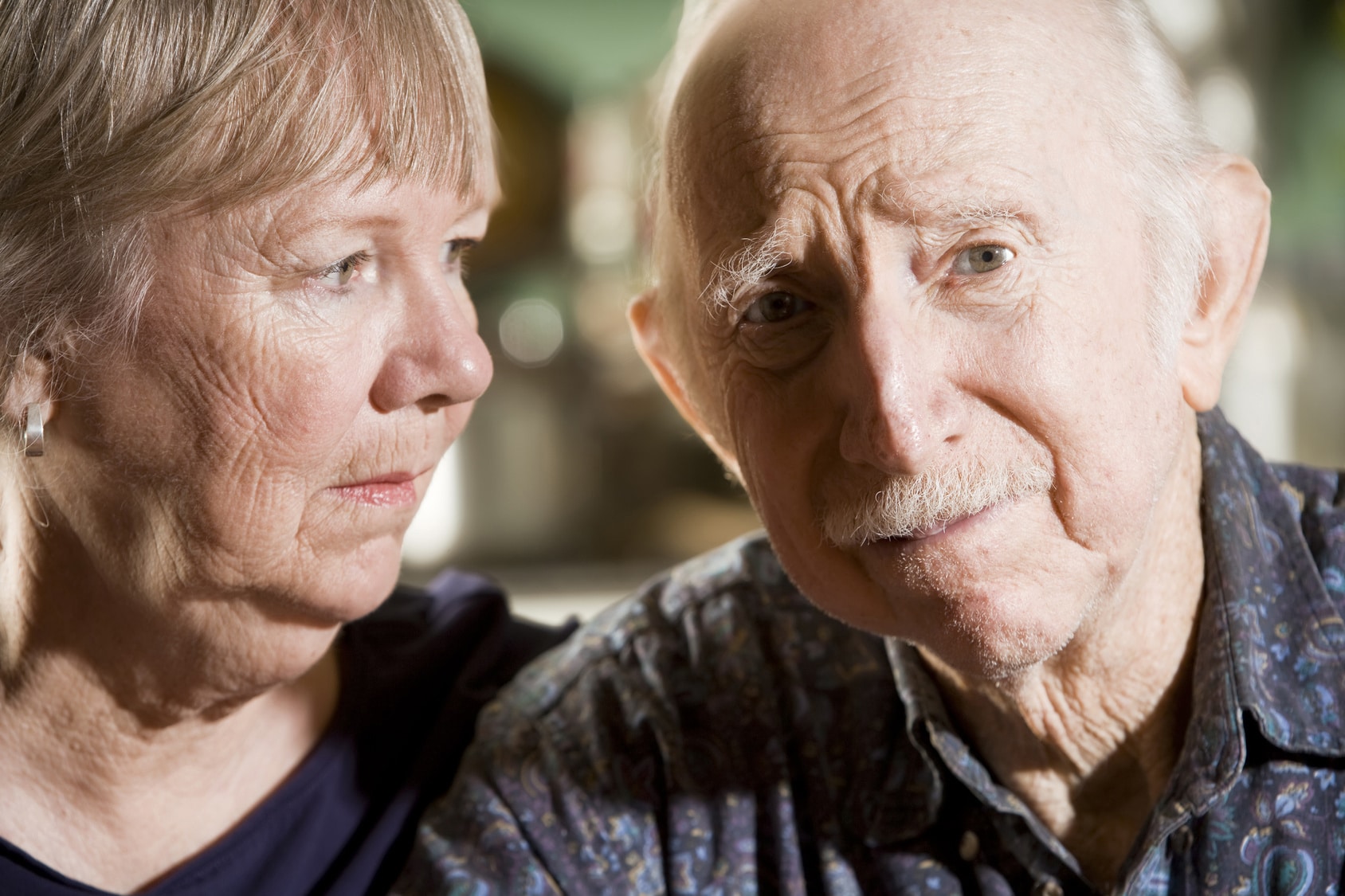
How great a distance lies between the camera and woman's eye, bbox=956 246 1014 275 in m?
1.09

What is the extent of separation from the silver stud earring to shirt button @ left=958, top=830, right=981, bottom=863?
99cm

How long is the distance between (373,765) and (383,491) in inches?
15.0

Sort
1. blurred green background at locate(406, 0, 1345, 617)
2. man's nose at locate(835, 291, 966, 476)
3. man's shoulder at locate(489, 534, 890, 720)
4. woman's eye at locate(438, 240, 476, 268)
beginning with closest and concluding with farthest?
man's nose at locate(835, 291, 966, 476), woman's eye at locate(438, 240, 476, 268), man's shoulder at locate(489, 534, 890, 720), blurred green background at locate(406, 0, 1345, 617)

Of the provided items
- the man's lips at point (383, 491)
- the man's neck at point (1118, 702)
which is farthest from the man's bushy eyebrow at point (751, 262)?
the man's neck at point (1118, 702)

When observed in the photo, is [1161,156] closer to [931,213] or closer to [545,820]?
[931,213]

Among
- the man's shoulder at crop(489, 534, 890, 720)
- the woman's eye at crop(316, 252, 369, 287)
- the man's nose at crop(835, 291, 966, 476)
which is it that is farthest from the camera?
the man's shoulder at crop(489, 534, 890, 720)

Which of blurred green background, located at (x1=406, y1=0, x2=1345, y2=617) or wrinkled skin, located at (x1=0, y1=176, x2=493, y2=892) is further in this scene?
blurred green background, located at (x1=406, y1=0, x2=1345, y2=617)

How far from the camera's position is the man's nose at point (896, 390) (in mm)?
1059

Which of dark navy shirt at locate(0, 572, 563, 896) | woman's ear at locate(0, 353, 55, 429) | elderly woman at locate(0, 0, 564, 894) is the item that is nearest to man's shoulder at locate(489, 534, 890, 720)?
dark navy shirt at locate(0, 572, 563, 896)

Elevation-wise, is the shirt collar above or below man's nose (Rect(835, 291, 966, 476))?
below

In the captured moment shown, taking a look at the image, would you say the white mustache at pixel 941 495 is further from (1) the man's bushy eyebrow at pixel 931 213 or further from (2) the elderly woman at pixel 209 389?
(2) the elderly woman at pixel 209 389

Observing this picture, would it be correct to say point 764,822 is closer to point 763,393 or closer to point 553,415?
point 763,393

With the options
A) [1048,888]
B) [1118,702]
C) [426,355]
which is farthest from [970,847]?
[426,355]

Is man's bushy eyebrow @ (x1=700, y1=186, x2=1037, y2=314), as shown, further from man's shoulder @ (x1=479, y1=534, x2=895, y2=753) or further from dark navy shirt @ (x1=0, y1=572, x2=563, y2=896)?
dark navy shirt @ (x1=0, y1=572, x2=563, y2=896)
